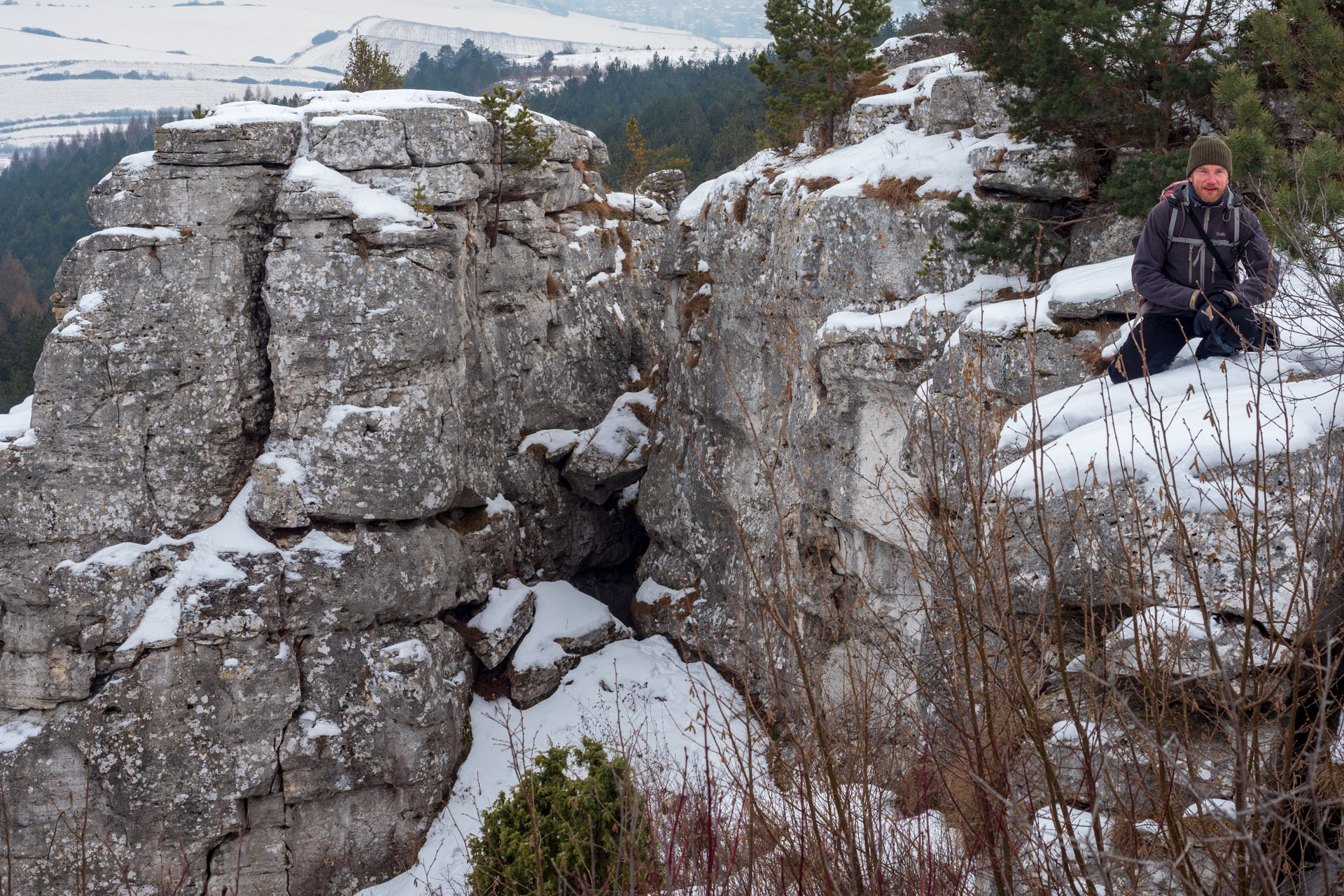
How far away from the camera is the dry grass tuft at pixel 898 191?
552 inches

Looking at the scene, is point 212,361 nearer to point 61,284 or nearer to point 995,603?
point 61,284

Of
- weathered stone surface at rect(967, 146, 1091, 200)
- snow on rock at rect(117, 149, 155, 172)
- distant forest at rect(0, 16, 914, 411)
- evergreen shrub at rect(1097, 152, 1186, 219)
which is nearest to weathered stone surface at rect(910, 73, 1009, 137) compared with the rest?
weathered stone surface at rect(967, 146, 1091, 200)

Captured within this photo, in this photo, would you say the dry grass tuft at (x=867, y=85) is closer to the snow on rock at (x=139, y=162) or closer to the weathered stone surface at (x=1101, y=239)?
the weathered stone surface at (x=1101, y=239)

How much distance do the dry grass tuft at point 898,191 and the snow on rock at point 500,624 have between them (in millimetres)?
10513

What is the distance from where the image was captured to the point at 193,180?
1560cm

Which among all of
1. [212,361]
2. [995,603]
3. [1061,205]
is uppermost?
[1061,205]

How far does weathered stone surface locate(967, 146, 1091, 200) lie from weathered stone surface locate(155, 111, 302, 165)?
12.1 meters

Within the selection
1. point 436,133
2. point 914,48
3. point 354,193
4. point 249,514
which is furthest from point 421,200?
point 914,48

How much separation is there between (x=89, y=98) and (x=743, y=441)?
10265 cm

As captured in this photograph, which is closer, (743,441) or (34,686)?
(34,686)

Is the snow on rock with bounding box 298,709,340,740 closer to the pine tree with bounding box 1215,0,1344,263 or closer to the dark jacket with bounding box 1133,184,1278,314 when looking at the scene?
the dark jacket with bounding box 1133,184,1278,314

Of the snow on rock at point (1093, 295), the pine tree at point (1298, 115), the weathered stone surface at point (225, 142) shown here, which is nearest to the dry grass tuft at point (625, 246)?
the weathered stone surface at point (225, 142)

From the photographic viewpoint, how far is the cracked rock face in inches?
584

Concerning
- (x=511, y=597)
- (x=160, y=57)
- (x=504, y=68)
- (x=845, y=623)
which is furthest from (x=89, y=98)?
(x=845, y=623)
